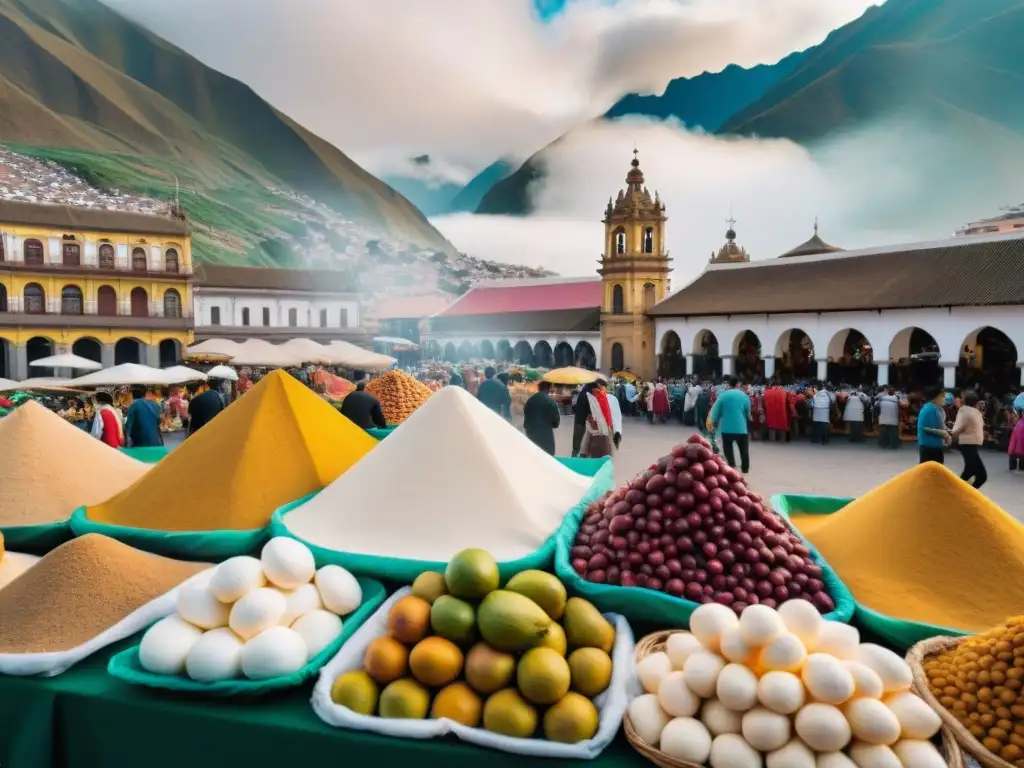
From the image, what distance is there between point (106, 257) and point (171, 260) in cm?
262

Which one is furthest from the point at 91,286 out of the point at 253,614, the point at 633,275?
the point at 253,614

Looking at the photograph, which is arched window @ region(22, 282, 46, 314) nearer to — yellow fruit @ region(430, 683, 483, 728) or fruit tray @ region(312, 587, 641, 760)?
fruit tray @ region(312, 587, 641, 760)

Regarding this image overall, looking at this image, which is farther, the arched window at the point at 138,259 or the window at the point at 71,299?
the arched window at the point at 138,259

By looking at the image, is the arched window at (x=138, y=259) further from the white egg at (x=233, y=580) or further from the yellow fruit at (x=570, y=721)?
the yellow fruit at (x=570, y=721)

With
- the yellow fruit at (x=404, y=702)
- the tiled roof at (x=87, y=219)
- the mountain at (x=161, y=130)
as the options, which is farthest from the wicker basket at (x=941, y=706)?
the mountain at (x=161, y=130)

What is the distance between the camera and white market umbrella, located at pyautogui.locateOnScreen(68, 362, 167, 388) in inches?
487

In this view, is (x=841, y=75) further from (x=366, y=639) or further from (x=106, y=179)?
(x=366, y=639)

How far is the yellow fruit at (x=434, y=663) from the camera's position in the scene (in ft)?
6.50

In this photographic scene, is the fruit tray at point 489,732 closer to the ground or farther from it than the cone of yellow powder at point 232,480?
closer to the ground

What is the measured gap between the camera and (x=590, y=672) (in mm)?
1989

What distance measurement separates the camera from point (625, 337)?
1037 inches

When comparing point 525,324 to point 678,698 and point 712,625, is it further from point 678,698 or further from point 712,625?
point 678,698

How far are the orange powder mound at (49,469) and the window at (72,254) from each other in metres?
30.9

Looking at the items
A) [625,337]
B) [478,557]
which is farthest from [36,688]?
[625,337]
